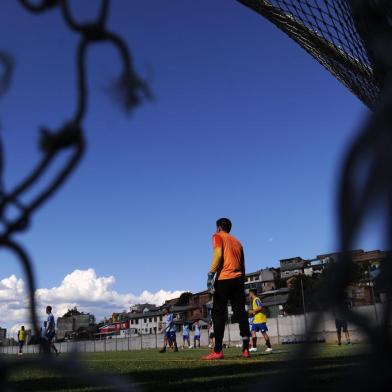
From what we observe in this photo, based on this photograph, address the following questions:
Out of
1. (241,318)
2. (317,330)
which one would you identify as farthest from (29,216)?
(241,318)

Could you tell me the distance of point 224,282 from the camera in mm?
6816

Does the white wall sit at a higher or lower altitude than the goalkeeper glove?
lower

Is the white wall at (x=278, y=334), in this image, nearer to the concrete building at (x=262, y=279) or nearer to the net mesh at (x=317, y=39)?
the net mesh at (x=317, y=39)

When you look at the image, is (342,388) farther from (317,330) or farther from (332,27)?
(332,27)

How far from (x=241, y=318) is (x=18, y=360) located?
21.0ft

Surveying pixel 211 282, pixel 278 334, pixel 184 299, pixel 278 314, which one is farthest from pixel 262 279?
pixel 211 282

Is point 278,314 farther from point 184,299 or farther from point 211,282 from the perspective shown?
point 184,299

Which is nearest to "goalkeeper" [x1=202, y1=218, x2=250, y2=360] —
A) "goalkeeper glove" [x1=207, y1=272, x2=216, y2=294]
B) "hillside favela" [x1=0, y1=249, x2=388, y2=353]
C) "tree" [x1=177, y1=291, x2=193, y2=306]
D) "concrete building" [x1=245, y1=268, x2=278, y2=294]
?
"goalkeeper glove" [x1=207, y1=272, x2=216, y2=294]

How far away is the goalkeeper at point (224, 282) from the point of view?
22.3 ft

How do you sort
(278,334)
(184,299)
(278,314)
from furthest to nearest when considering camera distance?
1. (184,299)
2. (278,314)
3. (278,334)

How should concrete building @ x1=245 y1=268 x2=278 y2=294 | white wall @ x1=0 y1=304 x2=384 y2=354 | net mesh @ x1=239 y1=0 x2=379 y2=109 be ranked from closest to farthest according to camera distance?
white wall @ x1=0 y1=304 x2=384 y2=354 → net mesh @ x1=239 y1=0 x2=379 y2=109 → concrete building @ x1=245 y1=268 x2=278 y2=294

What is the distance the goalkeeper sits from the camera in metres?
6.79

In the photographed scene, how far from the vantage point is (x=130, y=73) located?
36.5 inches

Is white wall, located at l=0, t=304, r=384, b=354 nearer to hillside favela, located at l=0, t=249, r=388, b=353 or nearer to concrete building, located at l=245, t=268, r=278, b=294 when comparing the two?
hillside favela, located at l=0, t=249, r=388, b=353
